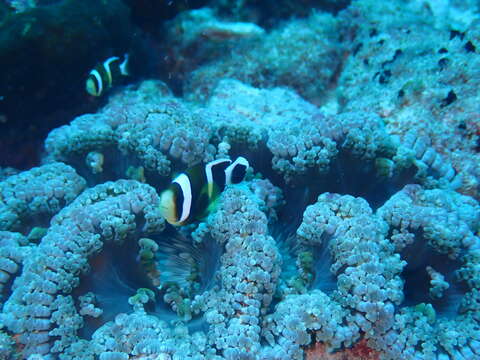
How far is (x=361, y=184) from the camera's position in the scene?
9.57 feet

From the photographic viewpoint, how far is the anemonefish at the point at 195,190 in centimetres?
198

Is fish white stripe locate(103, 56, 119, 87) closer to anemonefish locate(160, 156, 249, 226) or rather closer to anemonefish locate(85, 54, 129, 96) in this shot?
anemonefish locate(85, 54, 129, 96)

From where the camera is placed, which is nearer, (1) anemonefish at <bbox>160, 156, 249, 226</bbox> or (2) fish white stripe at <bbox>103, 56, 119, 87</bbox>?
(1) anemonefish at <bbox>160, 156, 249, 226</bbox>

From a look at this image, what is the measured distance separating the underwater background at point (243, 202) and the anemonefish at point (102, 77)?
21 mm

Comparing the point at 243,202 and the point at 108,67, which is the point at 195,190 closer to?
the point at 243,202

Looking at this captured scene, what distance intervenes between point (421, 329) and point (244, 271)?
1023mm

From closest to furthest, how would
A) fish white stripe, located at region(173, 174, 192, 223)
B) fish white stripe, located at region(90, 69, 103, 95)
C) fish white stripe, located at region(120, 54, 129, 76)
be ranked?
fish white stripe, located at region(173, 174, 192, 223), fish white stripe, located at region(90, 69, 103, 95), fish white stripe, located at region(120, 54, 129, 76)

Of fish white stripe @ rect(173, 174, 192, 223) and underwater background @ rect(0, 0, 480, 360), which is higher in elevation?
fish white stripe @ rect(173, 174, 192, 223)

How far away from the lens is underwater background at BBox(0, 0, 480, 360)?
6.58ft

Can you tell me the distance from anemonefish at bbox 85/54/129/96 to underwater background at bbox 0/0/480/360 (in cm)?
2

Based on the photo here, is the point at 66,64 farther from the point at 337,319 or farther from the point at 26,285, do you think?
the point at 337,319

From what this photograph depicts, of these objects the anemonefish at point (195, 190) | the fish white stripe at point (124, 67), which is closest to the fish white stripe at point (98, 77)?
the fish white stripe at point (124, 67)

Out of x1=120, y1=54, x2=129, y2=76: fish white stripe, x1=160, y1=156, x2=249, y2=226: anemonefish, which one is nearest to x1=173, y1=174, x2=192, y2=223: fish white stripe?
x1=160, y1=156, x2=249, y2=226: anemonefish

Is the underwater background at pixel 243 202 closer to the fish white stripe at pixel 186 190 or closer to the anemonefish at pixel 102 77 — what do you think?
the anemonefish at pixel 102 77
